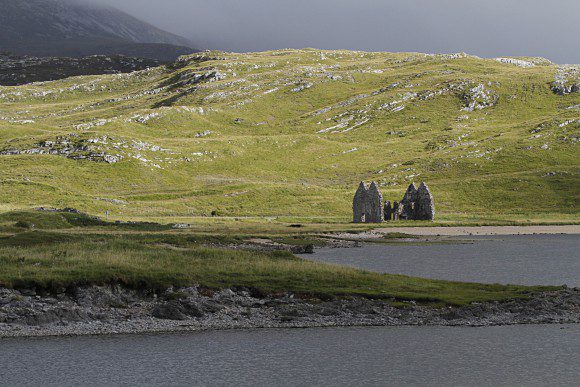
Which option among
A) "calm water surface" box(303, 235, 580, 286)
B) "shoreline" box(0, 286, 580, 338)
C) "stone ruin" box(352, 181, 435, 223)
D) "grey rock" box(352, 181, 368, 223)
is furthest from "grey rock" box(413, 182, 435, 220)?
"shoreline" box(0, 286, 580, 338)

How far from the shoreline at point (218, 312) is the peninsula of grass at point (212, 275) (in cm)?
99

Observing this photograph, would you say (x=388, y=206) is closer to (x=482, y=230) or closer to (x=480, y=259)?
(x=482, y=230)

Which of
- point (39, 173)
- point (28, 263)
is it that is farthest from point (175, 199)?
point (28, 263)

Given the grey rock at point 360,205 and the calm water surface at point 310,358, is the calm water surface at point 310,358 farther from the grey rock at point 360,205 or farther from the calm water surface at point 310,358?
the grey rock at point 360,205

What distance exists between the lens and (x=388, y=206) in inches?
5364

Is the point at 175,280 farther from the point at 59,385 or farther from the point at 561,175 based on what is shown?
the point at 561,175

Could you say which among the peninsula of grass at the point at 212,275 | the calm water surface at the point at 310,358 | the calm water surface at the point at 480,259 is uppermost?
the peninsula of grass at the point at 212,275

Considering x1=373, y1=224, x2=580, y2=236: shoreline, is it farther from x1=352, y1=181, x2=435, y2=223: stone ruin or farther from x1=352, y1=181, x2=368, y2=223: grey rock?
x1=352, y1=181, x2=368, y2=223: grey rock

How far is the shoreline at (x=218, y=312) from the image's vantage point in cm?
3903

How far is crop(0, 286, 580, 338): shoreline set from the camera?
128 ft

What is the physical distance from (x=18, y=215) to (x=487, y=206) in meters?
102

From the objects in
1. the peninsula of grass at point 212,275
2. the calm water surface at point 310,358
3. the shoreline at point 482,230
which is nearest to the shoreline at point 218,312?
the peninsula of grass at point 212,275

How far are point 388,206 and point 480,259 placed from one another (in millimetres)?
63231

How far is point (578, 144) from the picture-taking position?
19338 cm
